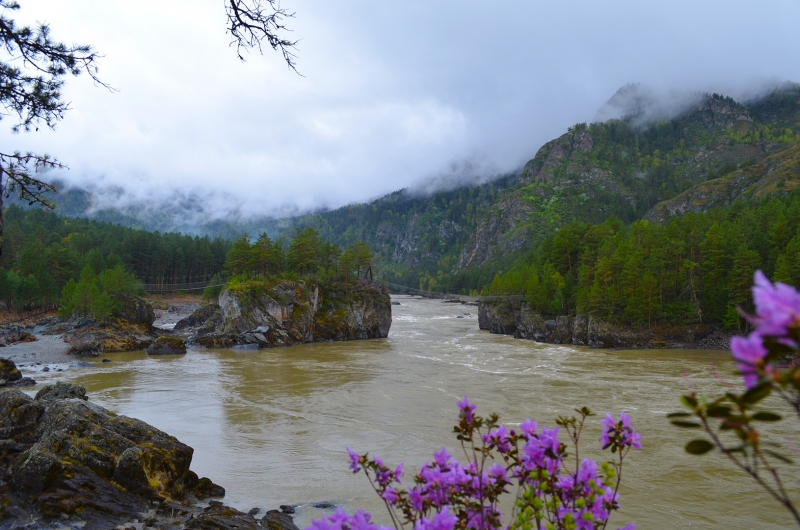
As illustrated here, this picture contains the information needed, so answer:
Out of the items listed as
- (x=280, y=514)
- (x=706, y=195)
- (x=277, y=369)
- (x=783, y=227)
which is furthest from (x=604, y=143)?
(x=280, y=514)

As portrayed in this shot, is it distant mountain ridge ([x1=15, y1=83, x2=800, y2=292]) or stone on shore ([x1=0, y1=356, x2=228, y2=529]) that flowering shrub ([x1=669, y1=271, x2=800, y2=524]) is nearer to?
stone on shore ([x1=0, y1=356, x2=228, y2=529])

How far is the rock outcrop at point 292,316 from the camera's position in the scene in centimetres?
4322

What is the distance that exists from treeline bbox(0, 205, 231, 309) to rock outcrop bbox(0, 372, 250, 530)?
57.0 metres

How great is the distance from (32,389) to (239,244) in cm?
4041

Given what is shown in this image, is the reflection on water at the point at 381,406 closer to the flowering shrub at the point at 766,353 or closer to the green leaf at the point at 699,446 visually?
the green leaf at the point at 699,446

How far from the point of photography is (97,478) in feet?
30.5

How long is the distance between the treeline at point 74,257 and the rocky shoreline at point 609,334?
5732cm

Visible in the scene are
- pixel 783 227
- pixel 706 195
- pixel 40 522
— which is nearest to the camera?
pixel 40 522

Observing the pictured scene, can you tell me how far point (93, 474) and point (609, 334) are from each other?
4295 centimetres

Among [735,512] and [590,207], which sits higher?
[590,207]

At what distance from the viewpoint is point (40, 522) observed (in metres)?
7.94

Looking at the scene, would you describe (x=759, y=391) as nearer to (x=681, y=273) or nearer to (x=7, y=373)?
(x=7, y=373)

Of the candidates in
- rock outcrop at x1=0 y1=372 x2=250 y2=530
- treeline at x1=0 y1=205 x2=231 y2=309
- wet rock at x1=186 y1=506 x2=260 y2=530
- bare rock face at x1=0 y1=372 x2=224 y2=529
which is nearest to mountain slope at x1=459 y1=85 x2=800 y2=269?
treeline at x1=0 y1=205 x2=231 y2=309

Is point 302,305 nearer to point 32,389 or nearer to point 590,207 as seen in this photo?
point 32,389
